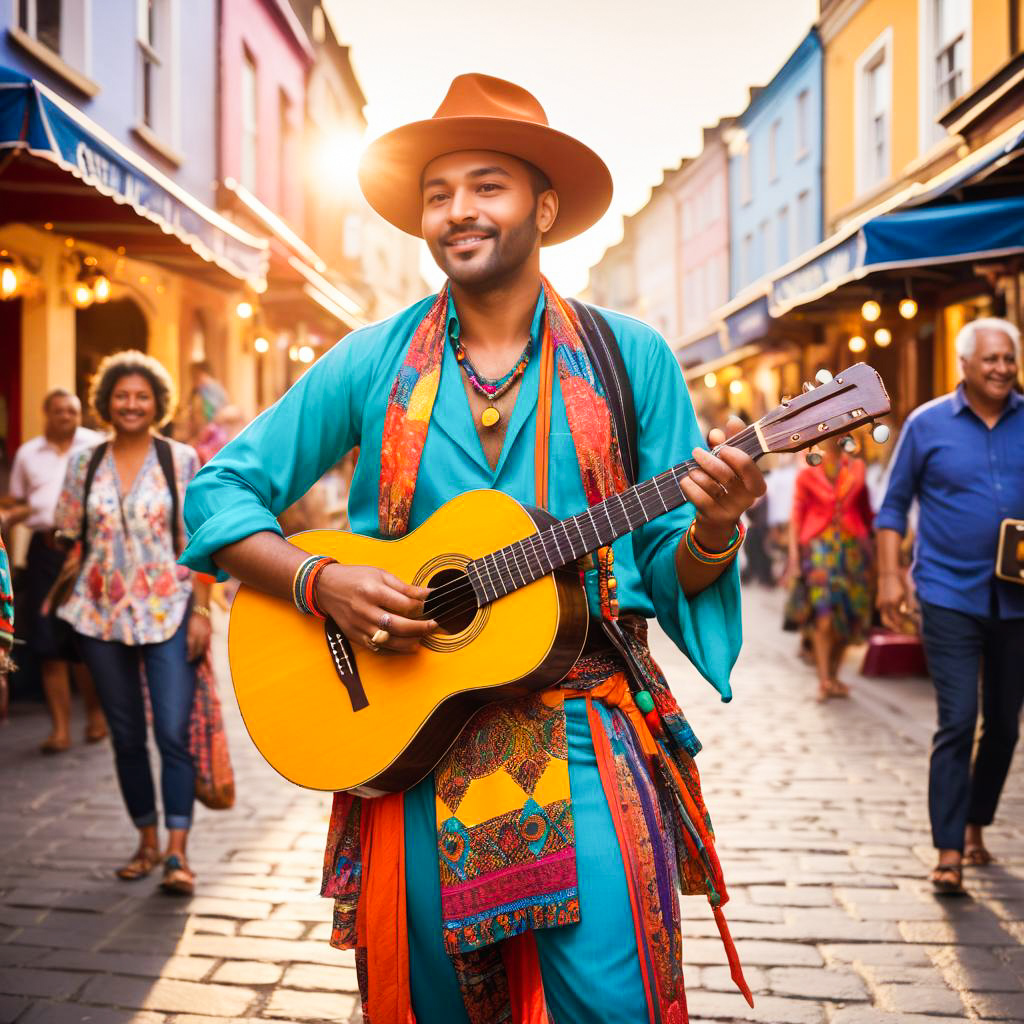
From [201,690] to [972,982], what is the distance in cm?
312

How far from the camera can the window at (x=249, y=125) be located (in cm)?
1795

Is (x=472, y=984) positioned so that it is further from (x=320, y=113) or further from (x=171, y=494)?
(x=320, y=113)

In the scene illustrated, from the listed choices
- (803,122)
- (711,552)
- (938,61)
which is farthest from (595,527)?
(803,122)

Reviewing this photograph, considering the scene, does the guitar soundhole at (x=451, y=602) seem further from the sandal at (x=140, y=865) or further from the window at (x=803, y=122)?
the window at (x=803, y=122)

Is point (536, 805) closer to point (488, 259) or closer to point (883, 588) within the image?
point (488, 259)

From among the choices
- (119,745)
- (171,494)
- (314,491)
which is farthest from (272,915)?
(314,491)

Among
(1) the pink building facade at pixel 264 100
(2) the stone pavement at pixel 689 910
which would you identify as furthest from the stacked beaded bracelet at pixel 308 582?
(1) the pink building facade at pixel 264 100

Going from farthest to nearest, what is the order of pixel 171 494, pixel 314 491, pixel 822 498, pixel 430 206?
pixel 314 491 → pixel 822 498 → pixel 171 494 → pixel 430 206

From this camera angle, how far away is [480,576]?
7.14 feet

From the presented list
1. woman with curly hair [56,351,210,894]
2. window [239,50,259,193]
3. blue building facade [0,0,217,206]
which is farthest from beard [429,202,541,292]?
window [239,50,259,193]

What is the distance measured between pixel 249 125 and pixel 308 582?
58.1 ft

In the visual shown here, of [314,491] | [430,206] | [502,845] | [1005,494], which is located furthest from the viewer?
[314,491]

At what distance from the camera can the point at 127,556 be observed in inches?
200

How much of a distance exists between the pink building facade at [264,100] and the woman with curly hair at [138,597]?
11.8 m
